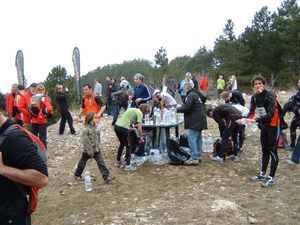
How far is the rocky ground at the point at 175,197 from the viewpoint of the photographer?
4.88m

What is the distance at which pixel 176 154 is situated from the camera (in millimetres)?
7434

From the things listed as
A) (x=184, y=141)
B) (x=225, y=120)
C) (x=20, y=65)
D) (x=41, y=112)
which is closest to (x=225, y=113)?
(x=225, y=120)

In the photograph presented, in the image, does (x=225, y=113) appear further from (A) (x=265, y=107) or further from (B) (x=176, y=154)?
(A) (x=265, y=107)

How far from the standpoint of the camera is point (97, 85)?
1517 cm

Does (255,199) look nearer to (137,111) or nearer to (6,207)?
(137,111)

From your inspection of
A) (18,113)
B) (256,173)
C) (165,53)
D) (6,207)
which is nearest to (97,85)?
(18,113)

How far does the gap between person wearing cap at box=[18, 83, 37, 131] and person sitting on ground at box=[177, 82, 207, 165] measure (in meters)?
3.54

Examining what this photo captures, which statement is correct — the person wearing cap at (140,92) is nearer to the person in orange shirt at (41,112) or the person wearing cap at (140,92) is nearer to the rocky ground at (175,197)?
the rocky ground at (175,197)

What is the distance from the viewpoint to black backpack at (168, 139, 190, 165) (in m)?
7.41

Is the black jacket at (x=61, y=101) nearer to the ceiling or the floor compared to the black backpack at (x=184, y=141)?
nearer to the ceiling

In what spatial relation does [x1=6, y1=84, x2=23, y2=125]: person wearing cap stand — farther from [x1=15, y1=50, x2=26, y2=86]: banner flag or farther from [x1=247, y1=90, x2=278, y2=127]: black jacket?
[x1=15, y1=50, x2=26, y2=86]: banner flag

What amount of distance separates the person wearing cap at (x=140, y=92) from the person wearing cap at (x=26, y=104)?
242cm

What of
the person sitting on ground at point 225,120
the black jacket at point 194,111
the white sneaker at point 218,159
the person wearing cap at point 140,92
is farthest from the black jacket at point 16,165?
the white sneaker at point 218,159

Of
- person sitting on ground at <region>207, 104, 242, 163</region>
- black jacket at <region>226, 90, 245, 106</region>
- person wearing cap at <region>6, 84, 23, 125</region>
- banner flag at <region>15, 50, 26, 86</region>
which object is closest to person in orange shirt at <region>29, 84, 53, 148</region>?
person wearing cap at <region>6, 84, 23, 125</region>
